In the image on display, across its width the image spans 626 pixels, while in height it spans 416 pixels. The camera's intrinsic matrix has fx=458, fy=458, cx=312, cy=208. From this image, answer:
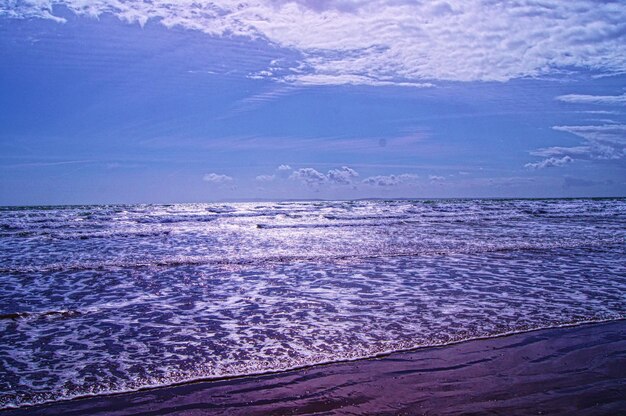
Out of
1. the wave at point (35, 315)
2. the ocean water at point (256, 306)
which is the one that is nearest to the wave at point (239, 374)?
the ocean water at point (256, 306)

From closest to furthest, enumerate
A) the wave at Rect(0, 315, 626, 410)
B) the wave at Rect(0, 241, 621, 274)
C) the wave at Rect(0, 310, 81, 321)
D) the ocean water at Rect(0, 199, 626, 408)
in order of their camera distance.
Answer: the wave at Rect(0, 315, 626, 410)
the ocean water at Rect(0, 199, 626, 408)
the wave at Rect(0, 310, 81, 321)
the wave at Rect(0, 241, 621, 274)

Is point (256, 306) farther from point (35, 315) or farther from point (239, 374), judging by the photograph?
point (35, 315)

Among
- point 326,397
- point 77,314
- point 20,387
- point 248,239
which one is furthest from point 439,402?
point 248,239

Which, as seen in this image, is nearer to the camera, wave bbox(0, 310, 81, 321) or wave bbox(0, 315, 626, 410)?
wave bbox(0, 315, 626, 410)

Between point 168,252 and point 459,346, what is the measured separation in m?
13.7

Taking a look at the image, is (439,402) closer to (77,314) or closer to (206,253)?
(77,314)

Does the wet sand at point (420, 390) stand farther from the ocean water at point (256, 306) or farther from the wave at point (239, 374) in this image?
the ocean water at point (256, 306)

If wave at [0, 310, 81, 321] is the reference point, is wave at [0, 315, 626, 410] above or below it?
above

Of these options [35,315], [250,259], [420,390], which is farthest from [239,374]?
[250,259]

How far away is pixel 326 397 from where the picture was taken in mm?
4539

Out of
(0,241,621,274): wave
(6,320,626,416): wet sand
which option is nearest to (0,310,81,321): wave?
(6,320,626,416): wet sand

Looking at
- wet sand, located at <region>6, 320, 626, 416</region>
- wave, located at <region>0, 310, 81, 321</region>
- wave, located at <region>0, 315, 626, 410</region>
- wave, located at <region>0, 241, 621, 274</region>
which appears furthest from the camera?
wave, located at <region>0, 241, 621, 274</region>

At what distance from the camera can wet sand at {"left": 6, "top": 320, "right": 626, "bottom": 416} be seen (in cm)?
427

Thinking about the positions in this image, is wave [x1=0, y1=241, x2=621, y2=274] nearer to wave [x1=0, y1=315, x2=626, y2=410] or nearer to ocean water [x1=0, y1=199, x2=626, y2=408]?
ocean water [x1=0, y1=199, x2=626, y2=408]
